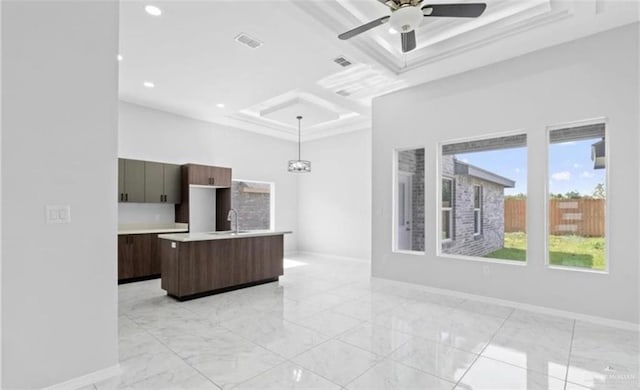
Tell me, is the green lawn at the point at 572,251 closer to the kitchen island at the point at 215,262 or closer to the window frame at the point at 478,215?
the window frame at the point at 478,215

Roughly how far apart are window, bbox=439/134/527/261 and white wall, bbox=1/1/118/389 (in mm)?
4328

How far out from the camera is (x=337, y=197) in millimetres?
7906

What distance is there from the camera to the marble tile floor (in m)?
2.38

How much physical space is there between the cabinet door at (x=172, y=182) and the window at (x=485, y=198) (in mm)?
4852

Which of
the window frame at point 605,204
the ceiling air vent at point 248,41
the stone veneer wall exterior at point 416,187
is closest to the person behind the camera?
the window frame at point 605,204

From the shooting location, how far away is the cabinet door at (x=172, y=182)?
6.05 meters

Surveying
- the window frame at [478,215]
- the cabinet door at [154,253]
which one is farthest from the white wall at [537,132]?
the cabinet door at [154,253]

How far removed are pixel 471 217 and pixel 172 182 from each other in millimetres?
5330

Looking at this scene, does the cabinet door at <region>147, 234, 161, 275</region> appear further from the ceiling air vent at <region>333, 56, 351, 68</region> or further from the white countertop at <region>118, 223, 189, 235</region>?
the ceiling air vent at <region>333, 56, 351, 68</region>

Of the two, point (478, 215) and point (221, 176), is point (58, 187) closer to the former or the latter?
point (221, 176)

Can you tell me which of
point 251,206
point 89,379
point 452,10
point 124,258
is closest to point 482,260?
point 452,10

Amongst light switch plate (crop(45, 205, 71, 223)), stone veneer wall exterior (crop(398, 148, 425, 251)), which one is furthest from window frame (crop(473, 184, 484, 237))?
light switch plate (crop(45, 205, 71, 223))

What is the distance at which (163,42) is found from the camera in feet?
12.4

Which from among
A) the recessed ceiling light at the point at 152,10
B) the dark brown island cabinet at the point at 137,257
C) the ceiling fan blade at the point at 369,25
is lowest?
the dark brown island cabinet at the point at 137,257
